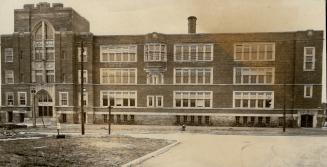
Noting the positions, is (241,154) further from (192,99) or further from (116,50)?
(116,50)

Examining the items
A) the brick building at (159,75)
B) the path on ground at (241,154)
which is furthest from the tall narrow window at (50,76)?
the path on ground at (241,154)

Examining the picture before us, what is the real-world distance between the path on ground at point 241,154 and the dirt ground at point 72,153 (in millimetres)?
1111

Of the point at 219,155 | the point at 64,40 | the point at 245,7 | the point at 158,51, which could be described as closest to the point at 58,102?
the point at 64,40

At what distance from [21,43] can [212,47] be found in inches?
694

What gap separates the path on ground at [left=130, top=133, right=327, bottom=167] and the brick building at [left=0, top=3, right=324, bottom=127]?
444 inches

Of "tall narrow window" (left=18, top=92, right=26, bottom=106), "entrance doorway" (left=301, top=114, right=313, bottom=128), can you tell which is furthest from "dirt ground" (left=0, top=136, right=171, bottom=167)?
"tall narrow window" (left=18, top=92, right=26, bottom=106)

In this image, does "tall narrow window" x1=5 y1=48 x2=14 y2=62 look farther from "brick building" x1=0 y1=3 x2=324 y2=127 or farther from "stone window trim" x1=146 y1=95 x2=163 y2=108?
"stone window trim" x1=146 y1=95 x2=163 y2=108

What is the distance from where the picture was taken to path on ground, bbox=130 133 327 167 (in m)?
12.9

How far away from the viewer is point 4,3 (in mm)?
14242

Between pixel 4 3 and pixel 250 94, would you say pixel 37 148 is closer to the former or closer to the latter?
pixel 4 3

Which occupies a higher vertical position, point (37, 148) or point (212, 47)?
point (212, 47)

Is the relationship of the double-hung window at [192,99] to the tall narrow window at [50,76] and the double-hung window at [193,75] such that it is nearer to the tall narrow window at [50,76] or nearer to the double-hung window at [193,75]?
the double-hung window at [193,75]

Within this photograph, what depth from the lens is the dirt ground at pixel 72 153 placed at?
467 inches

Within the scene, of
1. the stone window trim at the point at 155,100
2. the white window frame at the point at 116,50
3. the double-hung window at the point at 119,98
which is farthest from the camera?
the double-hung window at the point at 119,98
